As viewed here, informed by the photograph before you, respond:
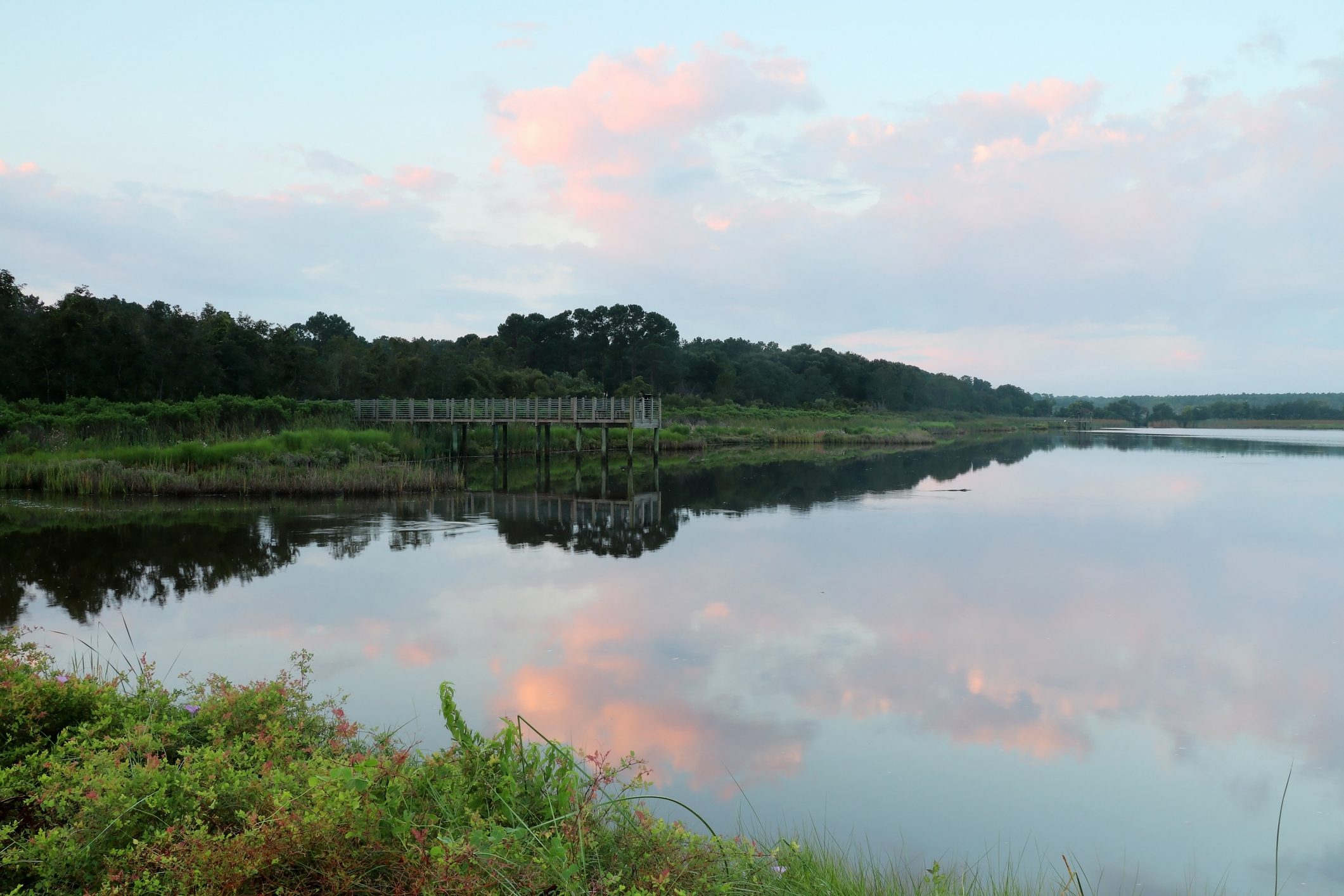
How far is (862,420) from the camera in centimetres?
7425

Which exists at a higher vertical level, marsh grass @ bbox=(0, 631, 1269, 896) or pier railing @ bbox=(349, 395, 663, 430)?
pier railing @ bbox=(349, 395, 663, 430)

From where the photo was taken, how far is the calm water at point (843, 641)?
6.07m

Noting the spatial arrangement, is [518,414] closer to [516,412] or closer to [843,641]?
[516,412]

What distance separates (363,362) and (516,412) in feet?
43.8

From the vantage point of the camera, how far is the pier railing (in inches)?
1419

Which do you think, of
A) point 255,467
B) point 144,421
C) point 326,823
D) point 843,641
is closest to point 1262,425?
point 255,467

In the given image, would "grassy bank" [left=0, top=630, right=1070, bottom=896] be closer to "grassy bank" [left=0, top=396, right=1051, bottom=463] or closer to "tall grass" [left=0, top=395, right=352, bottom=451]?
"grassy bank" [left=0, top=396, right=1051, bottom=463]

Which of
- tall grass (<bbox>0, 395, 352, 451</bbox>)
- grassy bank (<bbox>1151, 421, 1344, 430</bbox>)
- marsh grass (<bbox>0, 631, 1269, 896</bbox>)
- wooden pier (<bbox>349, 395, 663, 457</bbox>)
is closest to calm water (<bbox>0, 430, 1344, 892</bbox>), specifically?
marsh grass (<bbox>0, 631, 1269, 896</bbox>)

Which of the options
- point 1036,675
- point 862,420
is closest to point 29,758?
point 1036,675

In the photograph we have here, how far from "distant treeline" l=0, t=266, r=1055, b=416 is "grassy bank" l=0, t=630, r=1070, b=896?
107 feet

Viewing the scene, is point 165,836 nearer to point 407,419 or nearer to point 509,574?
point 509,574

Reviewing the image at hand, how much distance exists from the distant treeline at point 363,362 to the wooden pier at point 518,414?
612cm

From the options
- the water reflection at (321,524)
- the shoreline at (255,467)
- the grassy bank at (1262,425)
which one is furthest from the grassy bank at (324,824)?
the grassy bank at (1262,425)

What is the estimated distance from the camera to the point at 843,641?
10.0 m
